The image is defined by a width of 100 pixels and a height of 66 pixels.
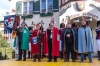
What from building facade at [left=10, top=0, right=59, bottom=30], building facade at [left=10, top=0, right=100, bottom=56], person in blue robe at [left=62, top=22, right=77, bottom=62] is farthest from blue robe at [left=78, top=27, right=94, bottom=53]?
building facade at [left=10, top=0, right=59, bottom=30]

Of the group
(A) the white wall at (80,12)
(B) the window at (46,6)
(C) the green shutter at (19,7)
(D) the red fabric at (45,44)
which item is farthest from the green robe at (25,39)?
(C) the green shutter at (19,7)

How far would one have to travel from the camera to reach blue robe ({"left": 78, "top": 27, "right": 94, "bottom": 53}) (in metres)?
8.20

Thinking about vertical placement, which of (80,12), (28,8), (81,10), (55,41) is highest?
(28,8)

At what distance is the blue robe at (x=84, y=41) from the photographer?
26.9 ft

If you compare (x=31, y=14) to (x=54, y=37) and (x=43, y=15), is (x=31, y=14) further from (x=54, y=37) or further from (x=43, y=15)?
(x=54, y=37)

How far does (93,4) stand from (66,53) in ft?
20.8

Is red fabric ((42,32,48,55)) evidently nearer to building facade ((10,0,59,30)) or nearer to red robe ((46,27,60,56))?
red robe ((46,27,60,56))

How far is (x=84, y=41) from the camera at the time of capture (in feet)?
27.2

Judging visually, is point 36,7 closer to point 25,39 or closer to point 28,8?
point 28,8

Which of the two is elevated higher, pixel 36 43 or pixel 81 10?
pixel 81 10

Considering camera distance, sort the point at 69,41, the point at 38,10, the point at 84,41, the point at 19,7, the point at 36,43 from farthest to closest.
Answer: the point at 19,7 < the point at 38,10 < the point at 36,43 < the point at 69,41 < the point at 84,41

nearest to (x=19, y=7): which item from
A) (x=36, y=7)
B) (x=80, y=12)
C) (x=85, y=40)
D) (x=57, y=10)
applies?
(x=36, y=7)

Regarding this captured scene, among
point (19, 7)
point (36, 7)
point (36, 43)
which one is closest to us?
point (36, 43)

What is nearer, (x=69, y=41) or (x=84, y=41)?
(x=84, y=41)
